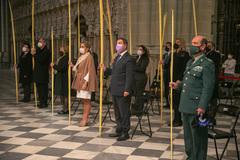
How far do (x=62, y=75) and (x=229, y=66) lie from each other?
5.52 m

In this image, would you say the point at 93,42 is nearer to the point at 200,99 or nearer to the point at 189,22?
the point at 189,22

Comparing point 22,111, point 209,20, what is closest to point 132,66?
point 22,111

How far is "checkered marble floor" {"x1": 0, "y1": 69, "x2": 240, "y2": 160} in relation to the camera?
5547mm

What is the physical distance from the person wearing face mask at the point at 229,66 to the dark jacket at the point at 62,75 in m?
5.42

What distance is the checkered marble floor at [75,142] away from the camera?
18.2 feet

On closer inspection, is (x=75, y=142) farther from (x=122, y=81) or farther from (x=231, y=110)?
(x=231, y=110)

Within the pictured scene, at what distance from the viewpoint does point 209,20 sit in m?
12.0

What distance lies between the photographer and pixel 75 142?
20.6ft

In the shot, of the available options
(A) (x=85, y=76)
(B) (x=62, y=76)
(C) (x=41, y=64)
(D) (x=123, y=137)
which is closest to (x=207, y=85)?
(D) (x=123, y=137)

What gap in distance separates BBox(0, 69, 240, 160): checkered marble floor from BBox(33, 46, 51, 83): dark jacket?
4.16 ft

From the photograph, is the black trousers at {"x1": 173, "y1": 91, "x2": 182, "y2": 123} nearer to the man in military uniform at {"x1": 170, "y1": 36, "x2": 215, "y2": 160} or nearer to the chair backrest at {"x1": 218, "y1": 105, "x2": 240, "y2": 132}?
the chair backrest at {"x1": 218, "y1": 105, "x2": 240, "y2": 132}

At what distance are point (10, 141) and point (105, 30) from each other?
377 inches

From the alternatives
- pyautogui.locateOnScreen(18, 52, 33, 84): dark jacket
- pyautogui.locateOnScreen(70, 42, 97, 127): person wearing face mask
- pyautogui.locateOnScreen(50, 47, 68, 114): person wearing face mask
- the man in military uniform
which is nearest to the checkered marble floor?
pyautogui.locateOnScreen(50, 47, 68, 114): person wearing face mask

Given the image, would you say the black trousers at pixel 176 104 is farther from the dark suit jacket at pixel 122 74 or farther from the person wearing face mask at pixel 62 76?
the person wearing face mask at pixel 62 76
